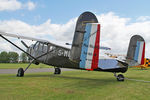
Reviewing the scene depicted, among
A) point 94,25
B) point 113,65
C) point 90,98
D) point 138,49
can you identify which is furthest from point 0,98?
point 138,49

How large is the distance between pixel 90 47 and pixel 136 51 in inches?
193

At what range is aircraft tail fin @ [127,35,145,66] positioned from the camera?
898 centimetres

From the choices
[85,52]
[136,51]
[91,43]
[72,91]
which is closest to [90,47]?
[91,43]

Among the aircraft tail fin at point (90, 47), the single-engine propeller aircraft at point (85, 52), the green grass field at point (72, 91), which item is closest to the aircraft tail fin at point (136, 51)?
the single-engine propeller aircraft at point (85, 52)

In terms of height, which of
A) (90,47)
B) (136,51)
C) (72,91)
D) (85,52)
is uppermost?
(136,51)

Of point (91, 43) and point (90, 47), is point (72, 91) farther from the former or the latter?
point (91, 43)

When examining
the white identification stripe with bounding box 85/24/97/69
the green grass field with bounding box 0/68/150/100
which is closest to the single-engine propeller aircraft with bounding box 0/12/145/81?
the white identification stripe with bounding box 85/24/97/69

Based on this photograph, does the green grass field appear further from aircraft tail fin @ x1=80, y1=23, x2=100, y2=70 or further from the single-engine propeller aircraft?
aircraft tail fin @ x1=80, y1=23, x2=100, y2=70

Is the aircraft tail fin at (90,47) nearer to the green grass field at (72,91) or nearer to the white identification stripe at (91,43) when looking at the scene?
the white identification stripe at (91,43)

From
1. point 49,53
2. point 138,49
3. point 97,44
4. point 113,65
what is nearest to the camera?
point 97,44

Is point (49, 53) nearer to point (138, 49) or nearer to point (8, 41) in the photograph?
point (8, 41)

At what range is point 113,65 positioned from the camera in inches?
317

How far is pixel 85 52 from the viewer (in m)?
5.78

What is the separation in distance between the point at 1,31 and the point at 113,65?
25.1 feet
